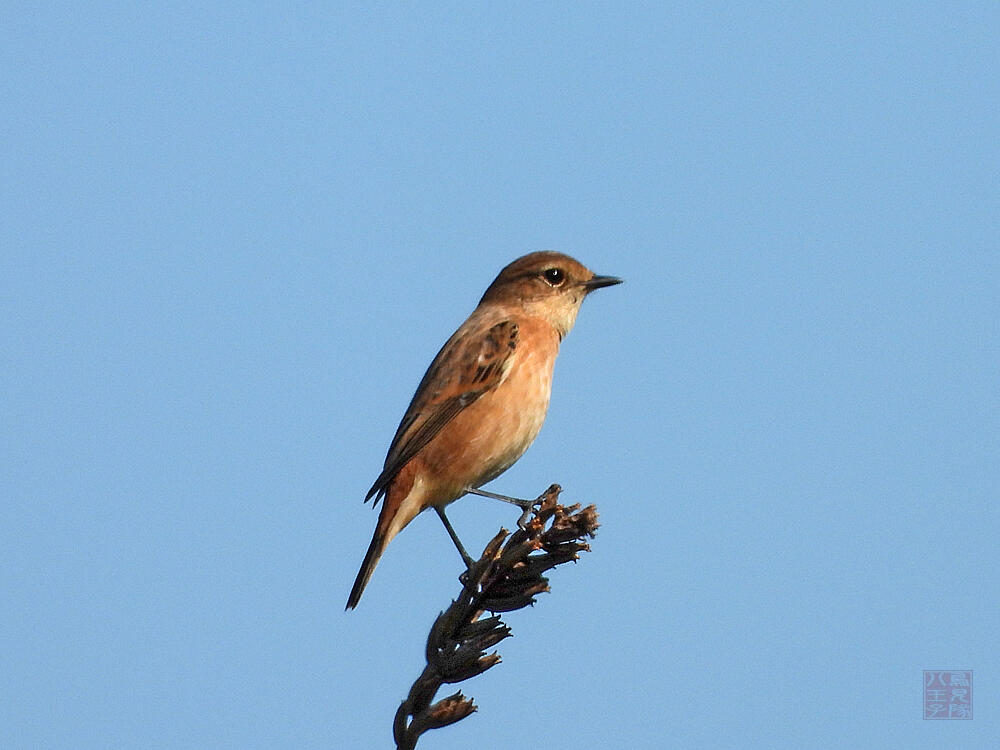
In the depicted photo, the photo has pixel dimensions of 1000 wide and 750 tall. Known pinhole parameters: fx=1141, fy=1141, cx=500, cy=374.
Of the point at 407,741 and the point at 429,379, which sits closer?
the point at 407,741

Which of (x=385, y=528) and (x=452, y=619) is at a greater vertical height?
(x=385, y=528)

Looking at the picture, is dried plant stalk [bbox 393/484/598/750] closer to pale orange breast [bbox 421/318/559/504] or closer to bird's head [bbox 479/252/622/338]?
pale orange breast [bbox 421/318/559/504]

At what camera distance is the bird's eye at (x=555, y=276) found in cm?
1114

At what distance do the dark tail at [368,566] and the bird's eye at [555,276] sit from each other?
3.23 m

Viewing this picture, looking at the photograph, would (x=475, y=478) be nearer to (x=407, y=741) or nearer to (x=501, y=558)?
(x=501, y=558)

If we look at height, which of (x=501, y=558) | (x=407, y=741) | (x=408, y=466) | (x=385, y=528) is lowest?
(x=407, y=741)

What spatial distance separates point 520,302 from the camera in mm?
11195

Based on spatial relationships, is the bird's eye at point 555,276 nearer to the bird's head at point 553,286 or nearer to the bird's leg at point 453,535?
the bird's head at point 553,286

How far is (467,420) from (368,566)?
1.61 metres

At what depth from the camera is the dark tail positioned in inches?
336

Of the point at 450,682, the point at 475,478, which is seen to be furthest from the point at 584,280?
the point at 450,682

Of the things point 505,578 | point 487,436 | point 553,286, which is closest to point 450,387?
point 487,436

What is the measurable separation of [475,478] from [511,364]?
1.09 metres

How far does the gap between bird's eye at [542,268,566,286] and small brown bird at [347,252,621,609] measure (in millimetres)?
532
